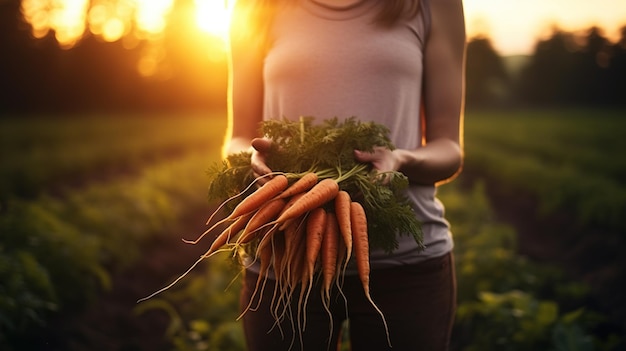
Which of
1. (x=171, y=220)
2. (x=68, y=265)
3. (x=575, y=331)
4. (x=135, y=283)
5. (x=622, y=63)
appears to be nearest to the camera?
(x=575, y=331)

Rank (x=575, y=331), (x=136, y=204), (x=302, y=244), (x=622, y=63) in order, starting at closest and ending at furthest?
(x=302, y=244) < (x=575, y=331) < (x=136, y=204) < (x=622, y=63)

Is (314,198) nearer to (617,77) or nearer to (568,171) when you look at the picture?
(568,171)

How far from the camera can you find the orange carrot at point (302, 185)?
1.55 m

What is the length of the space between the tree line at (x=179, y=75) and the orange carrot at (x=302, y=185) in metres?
36.8

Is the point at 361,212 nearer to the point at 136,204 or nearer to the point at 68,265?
the point at 68,265

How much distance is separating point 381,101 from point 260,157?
418 millimetres

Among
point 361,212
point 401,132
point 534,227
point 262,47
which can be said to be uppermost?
point 262,47

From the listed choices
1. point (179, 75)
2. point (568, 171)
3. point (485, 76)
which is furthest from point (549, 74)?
point (568, 171)

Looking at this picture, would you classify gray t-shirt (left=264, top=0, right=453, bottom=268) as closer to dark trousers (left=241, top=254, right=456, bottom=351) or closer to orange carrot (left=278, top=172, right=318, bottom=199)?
dark trousers (left=241, top=254, right=456, bottom=351)

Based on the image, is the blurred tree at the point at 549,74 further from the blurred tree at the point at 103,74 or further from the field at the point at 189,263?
the field at the point at 189,263

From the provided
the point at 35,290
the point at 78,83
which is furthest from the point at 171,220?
the point at 78,83

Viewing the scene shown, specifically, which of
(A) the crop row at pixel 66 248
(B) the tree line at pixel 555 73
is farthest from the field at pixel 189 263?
(B) the tree line at pixel 555 73

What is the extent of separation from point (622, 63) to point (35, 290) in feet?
230

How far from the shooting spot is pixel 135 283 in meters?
5.94
